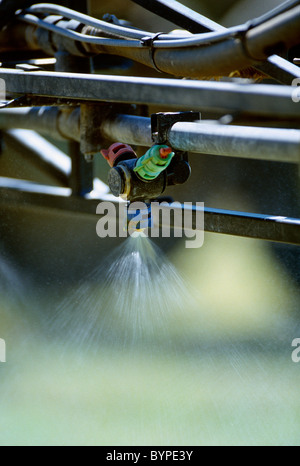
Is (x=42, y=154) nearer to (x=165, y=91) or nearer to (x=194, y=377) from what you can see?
(x=194, y=377)

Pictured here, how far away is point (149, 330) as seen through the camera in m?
1.87

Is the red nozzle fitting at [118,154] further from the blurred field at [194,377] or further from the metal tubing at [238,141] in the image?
the blurred field at [194,377]

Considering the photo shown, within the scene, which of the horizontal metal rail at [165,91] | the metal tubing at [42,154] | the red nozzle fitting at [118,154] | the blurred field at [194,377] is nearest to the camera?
the horizontal metal rail at [165,91]

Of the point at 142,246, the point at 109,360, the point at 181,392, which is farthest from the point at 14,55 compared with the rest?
the point at 181,392

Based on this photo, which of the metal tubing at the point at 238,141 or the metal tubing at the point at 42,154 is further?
the metal tubing at the point at 42,154

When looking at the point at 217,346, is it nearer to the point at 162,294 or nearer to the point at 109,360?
the point at 162,294

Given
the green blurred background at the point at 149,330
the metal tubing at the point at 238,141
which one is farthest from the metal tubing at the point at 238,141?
the green blurred background at the point at 149,330

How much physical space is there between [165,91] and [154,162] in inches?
8.6

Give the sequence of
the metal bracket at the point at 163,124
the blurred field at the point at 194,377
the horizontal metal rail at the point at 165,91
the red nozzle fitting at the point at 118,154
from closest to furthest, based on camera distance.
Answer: the horizontal metal rail at the point at 165,91 → the metal bracket at the point at 163,124 → the red nozzle fitting at the point at 118,154 → the blurred field at the point at 194,377

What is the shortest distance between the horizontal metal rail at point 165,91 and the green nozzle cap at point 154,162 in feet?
0.39

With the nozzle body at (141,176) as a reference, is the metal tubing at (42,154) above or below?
above

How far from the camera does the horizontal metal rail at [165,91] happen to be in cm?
75

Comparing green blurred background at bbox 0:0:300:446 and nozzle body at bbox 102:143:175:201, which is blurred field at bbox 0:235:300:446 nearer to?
green blurred background at bbox 0:0:300:446

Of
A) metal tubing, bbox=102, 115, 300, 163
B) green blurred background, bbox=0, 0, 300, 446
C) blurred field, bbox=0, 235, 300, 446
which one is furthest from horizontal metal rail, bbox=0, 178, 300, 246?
blurred field, bbox=0, 235, 300, 446
